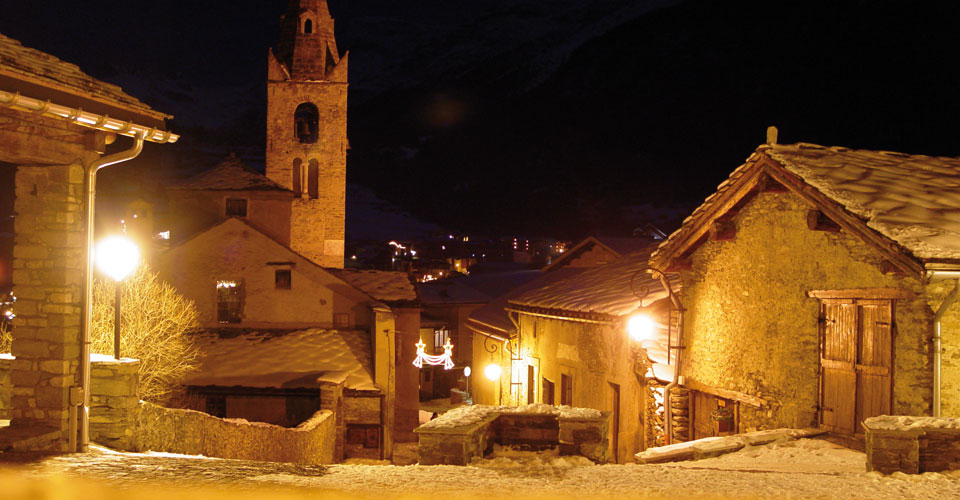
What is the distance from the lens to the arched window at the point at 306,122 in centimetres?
4497

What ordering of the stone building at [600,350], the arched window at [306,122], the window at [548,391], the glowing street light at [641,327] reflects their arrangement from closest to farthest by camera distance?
the stone building at [600,350], the glowing street light at [641,327], the window at [548,391], the arched window at [306,122]

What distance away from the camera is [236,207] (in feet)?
113

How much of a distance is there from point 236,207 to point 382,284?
26.3ft

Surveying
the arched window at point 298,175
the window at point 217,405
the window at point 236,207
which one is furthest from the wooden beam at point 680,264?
the arched window at point 298,175

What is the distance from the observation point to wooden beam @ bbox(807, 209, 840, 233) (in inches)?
486

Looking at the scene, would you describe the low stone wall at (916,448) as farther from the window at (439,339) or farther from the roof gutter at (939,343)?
the window at (439,339)

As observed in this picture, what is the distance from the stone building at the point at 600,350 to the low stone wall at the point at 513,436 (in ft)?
24.6

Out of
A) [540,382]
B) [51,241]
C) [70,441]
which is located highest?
[51,241]

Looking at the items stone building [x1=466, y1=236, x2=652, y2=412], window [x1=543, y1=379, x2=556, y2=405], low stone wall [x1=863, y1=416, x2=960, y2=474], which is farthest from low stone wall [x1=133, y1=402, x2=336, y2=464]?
low stone wall [x1=863, y1=416, x2=960, y2=474]

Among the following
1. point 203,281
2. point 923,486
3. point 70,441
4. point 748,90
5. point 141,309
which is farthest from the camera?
point 748,90

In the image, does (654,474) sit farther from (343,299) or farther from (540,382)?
Answer: (343,299)

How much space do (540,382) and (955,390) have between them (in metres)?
13.8

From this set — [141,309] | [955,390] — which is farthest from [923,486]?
[141,309]

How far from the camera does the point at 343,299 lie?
29.3m
